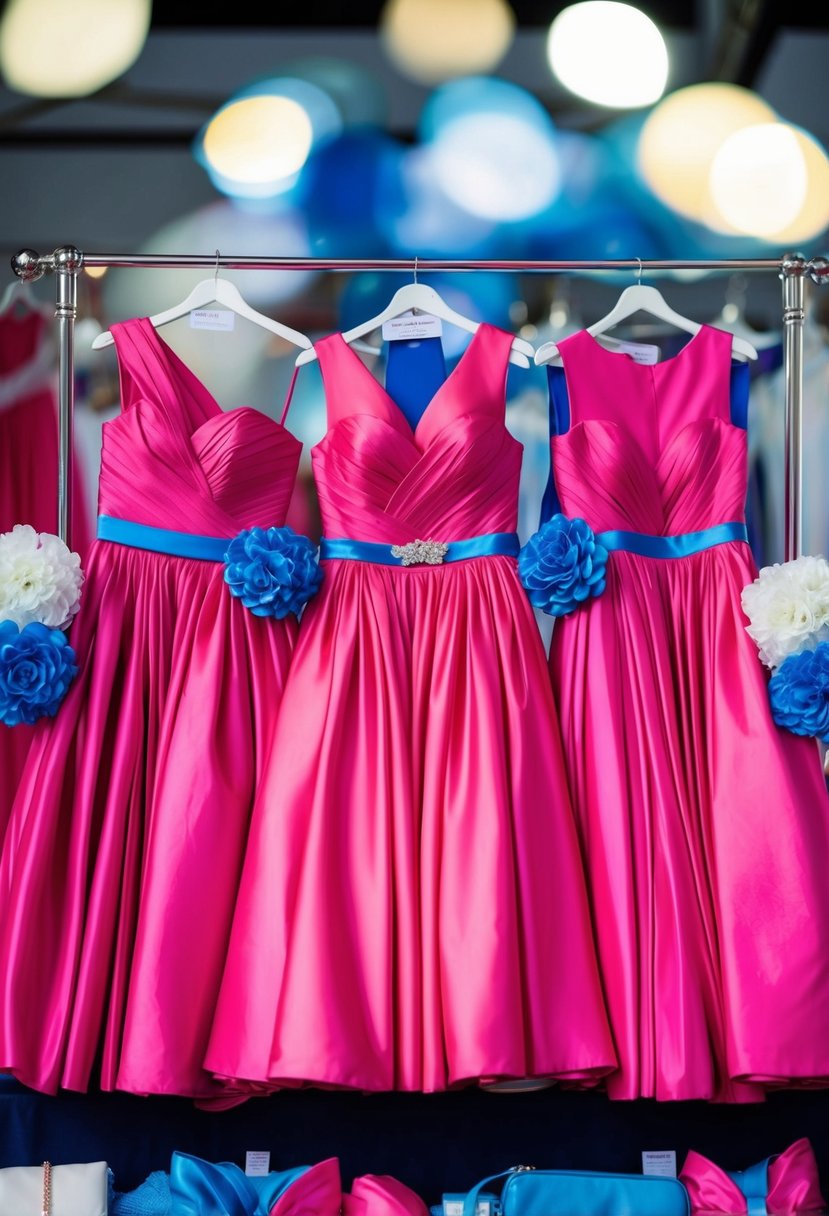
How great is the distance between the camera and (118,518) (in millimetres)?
2393

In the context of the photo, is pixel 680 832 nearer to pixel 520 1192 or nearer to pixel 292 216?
pixel 520 1192

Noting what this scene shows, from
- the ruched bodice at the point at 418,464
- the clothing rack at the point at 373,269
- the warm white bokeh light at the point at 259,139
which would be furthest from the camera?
the warm white bokeh light at the point at 259,139

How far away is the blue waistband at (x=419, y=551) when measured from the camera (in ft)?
7.82

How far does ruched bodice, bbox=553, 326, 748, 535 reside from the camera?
2441 mm

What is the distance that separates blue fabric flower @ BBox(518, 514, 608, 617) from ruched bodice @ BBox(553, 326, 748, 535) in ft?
0.37

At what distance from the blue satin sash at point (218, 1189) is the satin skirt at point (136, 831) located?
4.7 inches

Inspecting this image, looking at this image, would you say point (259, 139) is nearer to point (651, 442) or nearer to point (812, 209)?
point (812, 209)

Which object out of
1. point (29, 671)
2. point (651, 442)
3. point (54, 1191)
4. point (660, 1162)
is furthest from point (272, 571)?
point (660, 1162)

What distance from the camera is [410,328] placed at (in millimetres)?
2580

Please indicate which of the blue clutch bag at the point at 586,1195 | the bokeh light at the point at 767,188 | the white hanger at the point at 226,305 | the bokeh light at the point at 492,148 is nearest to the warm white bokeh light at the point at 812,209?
the bokeh light at the point at 767,188

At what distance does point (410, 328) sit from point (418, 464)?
1.17 feet

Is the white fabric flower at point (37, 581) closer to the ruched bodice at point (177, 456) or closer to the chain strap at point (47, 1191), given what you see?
the ruched bodice at point (177, 456)

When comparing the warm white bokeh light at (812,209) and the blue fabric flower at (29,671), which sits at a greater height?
the warm white bokeh light at (812,209)

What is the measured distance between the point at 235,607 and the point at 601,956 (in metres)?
0.88
